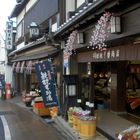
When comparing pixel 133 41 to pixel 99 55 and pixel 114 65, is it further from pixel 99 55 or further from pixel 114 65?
pixel 114 65

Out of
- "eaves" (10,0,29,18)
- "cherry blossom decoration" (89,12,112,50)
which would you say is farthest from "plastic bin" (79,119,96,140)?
"eaves" (10,0,29,18)

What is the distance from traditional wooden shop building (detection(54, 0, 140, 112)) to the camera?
416 inches

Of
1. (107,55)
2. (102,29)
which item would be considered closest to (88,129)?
(107,55)

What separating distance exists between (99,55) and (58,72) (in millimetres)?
8035

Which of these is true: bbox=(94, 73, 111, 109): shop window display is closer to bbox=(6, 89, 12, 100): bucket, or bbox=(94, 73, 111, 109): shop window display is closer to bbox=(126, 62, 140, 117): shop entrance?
bbox=(126, 62, 140, 117): shop entrance

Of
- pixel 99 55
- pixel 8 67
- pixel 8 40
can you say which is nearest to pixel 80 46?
pixel 99 55

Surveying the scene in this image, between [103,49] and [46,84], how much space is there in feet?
24.6

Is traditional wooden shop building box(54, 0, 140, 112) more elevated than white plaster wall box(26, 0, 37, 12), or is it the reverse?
white plaster wall box(26, 0, 37, 12)

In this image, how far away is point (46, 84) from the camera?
19875 millimetres

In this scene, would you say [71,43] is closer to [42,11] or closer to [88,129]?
[88,129]

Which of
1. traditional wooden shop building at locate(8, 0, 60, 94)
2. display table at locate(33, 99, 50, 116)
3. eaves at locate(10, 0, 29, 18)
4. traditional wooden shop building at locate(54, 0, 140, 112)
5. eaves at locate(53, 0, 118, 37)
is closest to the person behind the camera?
eaves at locate(53, 0, 118, 37)

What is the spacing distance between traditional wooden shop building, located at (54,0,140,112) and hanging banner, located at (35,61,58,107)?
2.71ft

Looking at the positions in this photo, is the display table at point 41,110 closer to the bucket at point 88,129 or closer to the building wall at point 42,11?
the building wall at point 42,11

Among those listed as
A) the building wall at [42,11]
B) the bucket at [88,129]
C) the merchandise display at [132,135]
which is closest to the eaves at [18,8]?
the building wall at [42,11]
